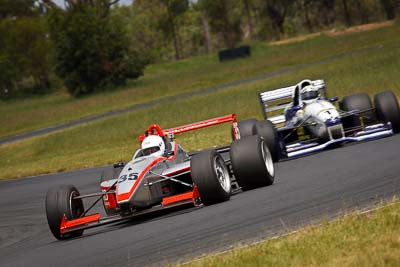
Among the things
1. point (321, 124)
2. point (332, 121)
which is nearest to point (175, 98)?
point (321, 124)

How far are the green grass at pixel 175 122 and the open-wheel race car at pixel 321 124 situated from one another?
7.41 m

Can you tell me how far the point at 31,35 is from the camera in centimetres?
9844

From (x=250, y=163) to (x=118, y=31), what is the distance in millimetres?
61427

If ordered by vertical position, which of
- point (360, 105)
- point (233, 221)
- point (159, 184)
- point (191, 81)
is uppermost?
point (159, 184)

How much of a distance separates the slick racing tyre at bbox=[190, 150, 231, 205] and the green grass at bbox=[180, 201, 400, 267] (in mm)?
3278

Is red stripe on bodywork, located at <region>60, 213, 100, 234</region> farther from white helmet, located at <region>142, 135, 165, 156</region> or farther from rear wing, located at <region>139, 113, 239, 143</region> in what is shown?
rear wing, located at <region>139, 113, 239, 143</region>

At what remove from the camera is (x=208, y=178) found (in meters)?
11.9

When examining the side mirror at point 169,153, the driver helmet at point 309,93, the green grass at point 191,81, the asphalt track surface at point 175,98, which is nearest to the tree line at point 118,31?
the green grass at point 191,81

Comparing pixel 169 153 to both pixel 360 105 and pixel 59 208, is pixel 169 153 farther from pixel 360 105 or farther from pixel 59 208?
pixel 360 105

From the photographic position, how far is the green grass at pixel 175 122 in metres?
28.5

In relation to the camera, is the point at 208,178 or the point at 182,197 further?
the point at 182,197

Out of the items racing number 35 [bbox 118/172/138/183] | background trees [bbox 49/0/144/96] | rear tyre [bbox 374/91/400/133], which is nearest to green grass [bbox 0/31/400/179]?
rear tyre [bbox 374/91/400/133]

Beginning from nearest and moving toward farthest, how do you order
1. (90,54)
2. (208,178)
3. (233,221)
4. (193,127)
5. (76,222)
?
(233,221), (208,178), (76,222), (193,127), (90,54)

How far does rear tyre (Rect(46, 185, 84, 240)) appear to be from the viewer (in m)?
12.3
